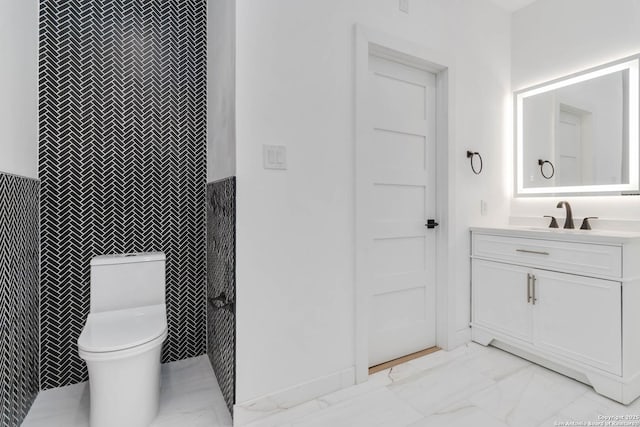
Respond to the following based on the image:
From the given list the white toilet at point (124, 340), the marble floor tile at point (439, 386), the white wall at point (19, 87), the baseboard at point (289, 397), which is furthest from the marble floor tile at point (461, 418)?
the white wall at point (19, 87)

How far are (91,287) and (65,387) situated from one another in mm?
616

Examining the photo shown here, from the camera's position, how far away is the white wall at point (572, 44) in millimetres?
2115

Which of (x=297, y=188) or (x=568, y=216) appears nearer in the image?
(x=297, y=188)

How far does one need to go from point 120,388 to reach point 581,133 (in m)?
3.17

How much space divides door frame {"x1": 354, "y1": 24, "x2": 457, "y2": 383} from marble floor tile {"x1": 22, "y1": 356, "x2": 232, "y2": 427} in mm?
805

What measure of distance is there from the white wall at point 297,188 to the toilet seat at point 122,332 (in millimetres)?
430

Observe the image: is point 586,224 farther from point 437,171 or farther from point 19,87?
point 19,87

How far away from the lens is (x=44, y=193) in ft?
5.98

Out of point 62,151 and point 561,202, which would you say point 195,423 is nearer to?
point 62,151

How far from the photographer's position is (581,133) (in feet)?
7.61

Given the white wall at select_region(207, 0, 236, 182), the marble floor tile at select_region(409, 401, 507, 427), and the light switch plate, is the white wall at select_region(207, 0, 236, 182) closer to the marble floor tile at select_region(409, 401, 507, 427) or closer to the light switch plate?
the light switch plate

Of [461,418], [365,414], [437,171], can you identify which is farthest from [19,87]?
[461,418]

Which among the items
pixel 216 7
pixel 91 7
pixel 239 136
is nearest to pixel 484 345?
pixel 239 136

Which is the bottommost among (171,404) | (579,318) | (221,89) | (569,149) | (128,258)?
(171,404)
